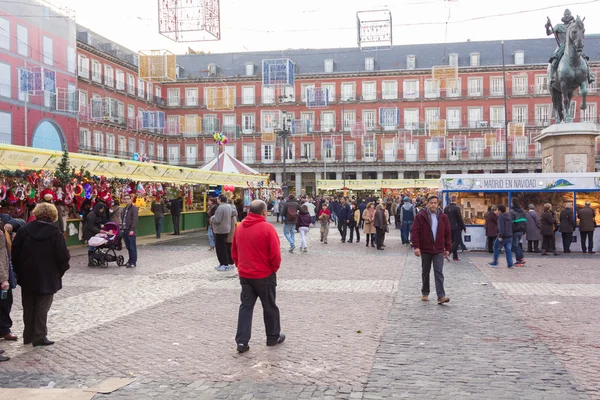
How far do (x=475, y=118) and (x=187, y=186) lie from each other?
39323 millimetres

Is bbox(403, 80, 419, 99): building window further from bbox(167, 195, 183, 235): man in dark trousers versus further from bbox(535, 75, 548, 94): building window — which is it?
bbox(167, 195, 183, 235): man in dark trousers

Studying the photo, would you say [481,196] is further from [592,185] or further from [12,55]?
[12,55]

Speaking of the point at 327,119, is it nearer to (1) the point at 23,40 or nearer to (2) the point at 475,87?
(2) the point at 475,87

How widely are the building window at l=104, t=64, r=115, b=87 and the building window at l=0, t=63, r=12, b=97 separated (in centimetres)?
1575

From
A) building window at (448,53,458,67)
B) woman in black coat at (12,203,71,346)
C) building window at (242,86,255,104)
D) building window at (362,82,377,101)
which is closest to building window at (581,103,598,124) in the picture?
building window at (448,53,458,67)

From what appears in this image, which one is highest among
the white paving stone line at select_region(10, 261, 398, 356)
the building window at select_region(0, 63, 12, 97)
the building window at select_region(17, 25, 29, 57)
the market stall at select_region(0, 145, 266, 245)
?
the building window at select_region(17, 25, 29, 57)

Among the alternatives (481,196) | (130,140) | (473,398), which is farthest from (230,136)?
(473,398)

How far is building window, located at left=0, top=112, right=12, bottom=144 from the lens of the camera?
34.6 meters

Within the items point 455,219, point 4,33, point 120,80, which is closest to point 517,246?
point 455,219

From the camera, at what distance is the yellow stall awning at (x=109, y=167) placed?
1417cm

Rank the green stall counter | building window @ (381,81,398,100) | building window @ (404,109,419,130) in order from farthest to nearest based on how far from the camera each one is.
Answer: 1. building window @ (381,81,398,100)
2. building window @ (404,109,419,130)
3. the green stall counter

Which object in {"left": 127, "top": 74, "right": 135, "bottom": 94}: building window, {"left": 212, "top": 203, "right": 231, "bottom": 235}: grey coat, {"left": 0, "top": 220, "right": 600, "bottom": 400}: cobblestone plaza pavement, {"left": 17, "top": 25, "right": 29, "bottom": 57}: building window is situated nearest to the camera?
{"left": 0, "top": 220, "right": 600, "bottom": 400}: cobblestone plaza pavement

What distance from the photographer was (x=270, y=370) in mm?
5375

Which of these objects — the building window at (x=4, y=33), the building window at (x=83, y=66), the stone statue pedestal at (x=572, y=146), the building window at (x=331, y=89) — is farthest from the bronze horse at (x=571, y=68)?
the building window at (x=331, y=89)
